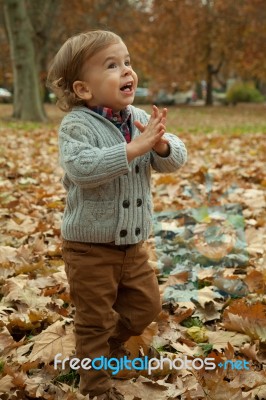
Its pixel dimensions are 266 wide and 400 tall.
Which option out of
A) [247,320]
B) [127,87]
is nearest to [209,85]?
[247,320]

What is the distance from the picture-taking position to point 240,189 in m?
5.66

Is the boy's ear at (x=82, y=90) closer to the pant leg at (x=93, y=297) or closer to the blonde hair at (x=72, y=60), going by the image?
the blonde hair at (x=72, y=60)

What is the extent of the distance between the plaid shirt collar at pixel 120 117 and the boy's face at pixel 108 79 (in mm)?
26

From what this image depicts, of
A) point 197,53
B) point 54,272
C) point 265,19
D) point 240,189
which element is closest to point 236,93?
point 197,53

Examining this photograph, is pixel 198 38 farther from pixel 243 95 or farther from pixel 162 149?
pixel 162 149

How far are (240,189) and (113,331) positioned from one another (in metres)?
3.51

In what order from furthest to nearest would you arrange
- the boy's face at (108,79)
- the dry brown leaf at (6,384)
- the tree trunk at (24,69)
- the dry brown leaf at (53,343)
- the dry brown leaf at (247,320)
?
1. the tree trunk at (24,69)
2. the dry brown leaf at (247,320)
3. the dry brown leaf at (53,343)
4. the dry brown leaf at (6,384)
5. the boy's face at (108,79)

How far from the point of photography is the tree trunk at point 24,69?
52.5 feet

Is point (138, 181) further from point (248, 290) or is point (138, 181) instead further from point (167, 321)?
point (248, 290)

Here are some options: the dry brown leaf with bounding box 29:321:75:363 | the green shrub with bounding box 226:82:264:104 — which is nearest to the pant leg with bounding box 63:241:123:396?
the dry brown leaf with bounding box 29:321:75:363

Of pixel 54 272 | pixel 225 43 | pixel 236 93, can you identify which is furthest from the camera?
pixel 236 93

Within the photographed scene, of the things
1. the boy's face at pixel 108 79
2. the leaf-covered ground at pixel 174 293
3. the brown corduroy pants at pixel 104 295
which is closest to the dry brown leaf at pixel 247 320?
the leaf-covered ground at pixel 174 293

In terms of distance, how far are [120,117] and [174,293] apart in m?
1.27

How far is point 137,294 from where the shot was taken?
2.30 meters
